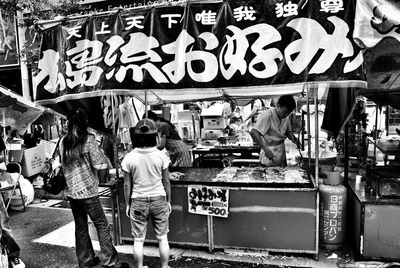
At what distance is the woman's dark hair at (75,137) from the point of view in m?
4.34

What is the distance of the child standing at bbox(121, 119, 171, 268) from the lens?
405 cm

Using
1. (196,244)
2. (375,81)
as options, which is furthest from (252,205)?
(375,81)

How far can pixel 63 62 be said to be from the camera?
4809 mm

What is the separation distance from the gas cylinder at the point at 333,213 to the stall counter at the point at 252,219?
421 millimetres

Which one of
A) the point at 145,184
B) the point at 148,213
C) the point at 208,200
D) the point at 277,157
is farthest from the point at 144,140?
the point at 277,157

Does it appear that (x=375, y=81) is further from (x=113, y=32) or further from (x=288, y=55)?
(x=113, y=32)

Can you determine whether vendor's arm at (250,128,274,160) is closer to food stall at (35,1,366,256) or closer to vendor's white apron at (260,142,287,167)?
vendor's white apron at (260,142,287,167)

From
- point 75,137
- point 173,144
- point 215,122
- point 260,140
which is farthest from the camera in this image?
point 215,122

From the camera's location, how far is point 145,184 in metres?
4.06

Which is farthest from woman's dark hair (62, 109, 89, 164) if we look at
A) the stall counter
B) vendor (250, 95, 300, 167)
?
vendor (250, 95, 300, 167)

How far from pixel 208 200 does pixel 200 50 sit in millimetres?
2180

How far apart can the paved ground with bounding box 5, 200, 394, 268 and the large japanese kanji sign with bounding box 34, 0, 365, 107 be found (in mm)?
2472

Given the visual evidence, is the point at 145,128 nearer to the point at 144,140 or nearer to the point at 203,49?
the point at 144,140

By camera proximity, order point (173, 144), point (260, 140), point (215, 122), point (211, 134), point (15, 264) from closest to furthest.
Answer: point (15, 264), point (260, 140), point (173, 144), point (215, 122), point (211, 134)
